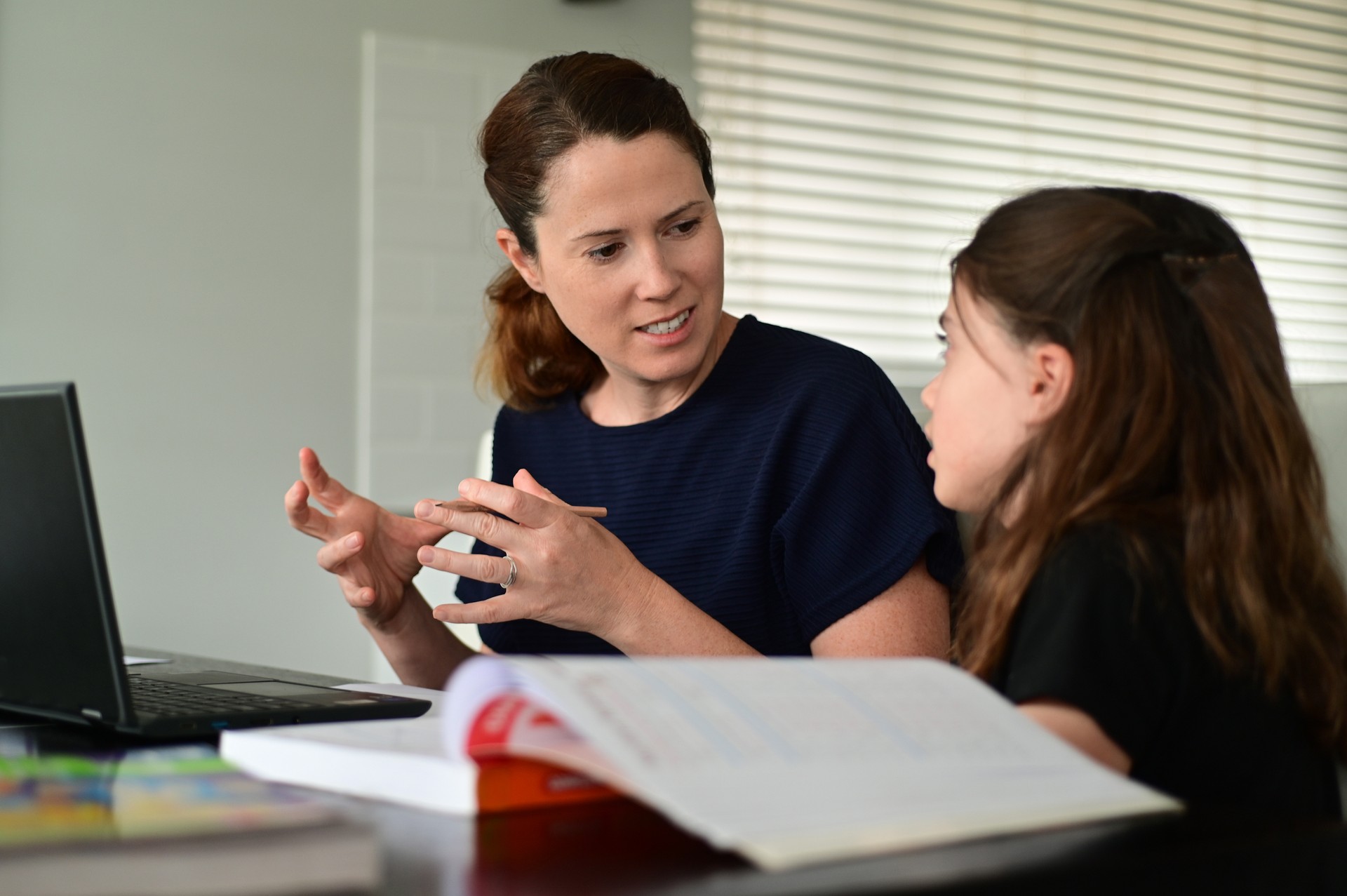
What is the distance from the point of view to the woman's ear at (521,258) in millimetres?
1649

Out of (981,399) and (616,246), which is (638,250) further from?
(981,399)

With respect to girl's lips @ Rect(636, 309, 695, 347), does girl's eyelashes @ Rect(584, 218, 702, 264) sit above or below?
above

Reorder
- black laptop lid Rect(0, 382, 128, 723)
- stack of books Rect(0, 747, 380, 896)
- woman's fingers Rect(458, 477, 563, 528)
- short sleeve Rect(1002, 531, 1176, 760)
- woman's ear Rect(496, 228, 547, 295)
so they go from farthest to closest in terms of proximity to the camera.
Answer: woman's ear Rect(496, 228, 547, 295) → woman's fingers Rect(458, 477, 563, 528) → black laptop lid Rect(0, 382, 128, 723) → short sleeve Rect(1002, 531, 1176, 760) → stack of books Rect(0, 747, 380, 896)

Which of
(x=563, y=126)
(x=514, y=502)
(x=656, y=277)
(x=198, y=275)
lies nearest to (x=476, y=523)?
(x=514, y=502)

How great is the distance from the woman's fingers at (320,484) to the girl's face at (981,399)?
2.14 feet

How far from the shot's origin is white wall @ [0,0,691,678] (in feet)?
7.75

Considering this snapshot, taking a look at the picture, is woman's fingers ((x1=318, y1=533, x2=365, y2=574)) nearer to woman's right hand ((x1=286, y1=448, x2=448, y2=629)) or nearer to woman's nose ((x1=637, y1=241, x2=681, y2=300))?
woman's right hand ((x1=286, y1=448, x2=448, y2=629))

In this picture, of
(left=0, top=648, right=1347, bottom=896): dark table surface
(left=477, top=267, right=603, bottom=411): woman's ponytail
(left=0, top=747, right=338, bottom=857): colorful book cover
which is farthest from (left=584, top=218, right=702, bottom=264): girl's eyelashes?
(left=0, top=648, right=1347, bottom=896): dark table surface

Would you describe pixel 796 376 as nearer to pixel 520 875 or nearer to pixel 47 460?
pixel 47 460

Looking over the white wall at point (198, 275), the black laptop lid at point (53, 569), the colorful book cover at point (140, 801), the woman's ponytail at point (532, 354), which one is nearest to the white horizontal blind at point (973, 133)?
the white wall at point (198, 275)

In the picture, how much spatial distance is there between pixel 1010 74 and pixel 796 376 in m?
2.14

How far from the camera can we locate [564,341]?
5.80 feet

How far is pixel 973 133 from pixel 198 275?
6.26 ft

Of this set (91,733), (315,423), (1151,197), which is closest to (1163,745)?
(1151,197)
